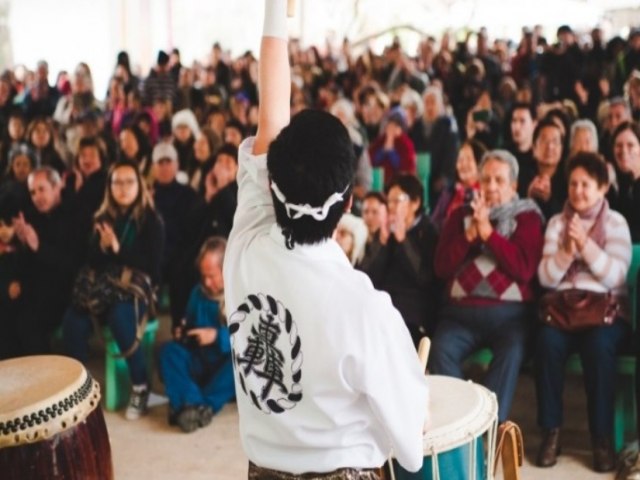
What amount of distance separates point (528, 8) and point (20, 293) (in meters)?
10.3

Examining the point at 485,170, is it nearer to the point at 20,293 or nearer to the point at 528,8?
the point at 20,293

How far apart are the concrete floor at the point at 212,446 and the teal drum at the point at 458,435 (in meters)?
0.92

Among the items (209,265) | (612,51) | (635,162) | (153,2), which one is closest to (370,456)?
(209,265)

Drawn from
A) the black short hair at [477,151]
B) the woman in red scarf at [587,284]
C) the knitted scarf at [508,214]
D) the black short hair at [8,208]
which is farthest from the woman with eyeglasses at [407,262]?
the black short hair at [8,208]

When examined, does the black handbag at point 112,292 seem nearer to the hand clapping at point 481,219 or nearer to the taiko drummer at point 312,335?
the hand clapping at point 481,219

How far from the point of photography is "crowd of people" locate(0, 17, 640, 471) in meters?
3.14

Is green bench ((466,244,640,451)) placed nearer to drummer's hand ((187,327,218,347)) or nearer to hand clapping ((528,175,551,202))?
hand clapping ((528,175,551,202))

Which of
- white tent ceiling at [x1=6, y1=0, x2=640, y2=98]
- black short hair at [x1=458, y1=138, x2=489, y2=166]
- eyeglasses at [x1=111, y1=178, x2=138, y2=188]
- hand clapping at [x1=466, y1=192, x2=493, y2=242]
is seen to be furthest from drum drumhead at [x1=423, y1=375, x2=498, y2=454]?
white tent ceiling at [x1=6, y1=0, x2=640, y2=98]

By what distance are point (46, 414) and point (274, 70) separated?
3.49ft

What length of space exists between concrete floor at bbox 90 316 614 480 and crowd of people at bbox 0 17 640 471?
2.5 inches

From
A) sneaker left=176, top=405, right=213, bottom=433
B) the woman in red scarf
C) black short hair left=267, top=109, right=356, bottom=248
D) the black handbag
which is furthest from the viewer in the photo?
the black handbag

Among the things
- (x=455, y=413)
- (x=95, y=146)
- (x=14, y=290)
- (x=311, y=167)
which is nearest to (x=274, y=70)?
(x=311, y=167)

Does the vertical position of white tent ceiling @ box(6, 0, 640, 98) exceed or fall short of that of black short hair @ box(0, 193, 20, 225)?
it exceeds it

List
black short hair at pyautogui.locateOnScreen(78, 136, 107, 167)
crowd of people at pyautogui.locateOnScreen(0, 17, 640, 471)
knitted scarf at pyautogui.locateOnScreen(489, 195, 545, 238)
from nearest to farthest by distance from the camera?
1. crowd of people at pyautogui.locateOnScreen(0, 17, 640, 471)
2. knitted scarf at pyautogui.locateOnScreen(489, 195, 545, 238)
3. black short hair at pyautogui.locateOnScreen(78, 136, 107, 167)
